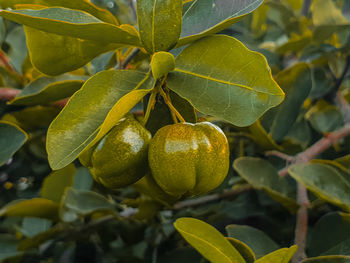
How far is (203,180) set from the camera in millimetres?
720

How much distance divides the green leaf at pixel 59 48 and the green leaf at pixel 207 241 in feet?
1.29

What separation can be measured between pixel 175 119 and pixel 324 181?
0.49 metres

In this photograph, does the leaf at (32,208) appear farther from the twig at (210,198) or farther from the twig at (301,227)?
the twig at (301,227)

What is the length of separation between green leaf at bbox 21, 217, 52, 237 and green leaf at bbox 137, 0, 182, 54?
44.7 inches

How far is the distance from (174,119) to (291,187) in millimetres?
685

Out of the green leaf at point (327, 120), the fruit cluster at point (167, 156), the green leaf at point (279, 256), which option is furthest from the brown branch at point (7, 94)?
the green leaf at point (327, 120)

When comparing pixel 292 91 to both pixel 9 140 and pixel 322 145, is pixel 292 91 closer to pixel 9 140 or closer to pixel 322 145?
pixel 322 145

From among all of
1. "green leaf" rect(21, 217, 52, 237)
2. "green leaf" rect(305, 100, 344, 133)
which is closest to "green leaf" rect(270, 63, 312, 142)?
"green leaf" rect(305, 100, 344, 133)

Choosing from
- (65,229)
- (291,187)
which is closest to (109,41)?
(291,187)

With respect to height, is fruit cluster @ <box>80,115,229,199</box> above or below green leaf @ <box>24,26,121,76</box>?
below

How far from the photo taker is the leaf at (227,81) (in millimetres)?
664

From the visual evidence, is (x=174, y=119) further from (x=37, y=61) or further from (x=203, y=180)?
(x=37, y=61)

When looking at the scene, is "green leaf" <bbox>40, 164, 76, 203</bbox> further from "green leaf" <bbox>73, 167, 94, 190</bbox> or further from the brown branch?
the brown branch

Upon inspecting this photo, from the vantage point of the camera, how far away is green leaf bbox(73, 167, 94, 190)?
1508 millimetres
